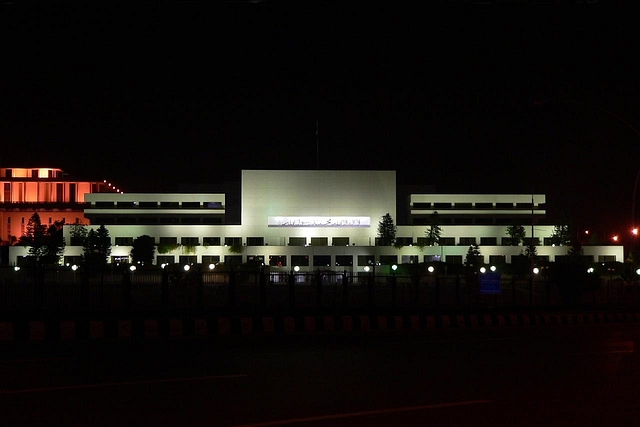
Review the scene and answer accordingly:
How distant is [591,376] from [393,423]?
545cm

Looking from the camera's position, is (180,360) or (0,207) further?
(0,207)

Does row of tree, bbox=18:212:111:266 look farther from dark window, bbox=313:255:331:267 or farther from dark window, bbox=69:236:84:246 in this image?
dark window, bbox=313:255:331:267

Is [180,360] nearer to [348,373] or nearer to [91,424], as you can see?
[348,373]

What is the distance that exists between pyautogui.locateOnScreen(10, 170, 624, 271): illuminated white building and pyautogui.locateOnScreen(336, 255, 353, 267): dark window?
0.12 meters

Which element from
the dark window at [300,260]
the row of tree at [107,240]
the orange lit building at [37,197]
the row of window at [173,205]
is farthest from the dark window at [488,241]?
the orange lit building at [37,197]

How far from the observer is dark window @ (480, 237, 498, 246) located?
8956 centimetres

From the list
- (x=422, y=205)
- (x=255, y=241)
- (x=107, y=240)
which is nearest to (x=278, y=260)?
(x=255, y=241)

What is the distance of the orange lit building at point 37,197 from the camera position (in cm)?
10912

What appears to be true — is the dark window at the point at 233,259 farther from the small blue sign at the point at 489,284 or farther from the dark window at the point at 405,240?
the small blue sign at the point at 489,284

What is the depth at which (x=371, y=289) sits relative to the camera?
30.3 meters

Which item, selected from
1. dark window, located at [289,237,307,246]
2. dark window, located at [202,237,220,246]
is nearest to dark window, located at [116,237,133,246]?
dark window, located at [202,237,220,246]

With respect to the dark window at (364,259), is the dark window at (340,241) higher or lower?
higher

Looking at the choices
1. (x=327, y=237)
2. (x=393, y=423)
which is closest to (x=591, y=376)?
(x=393, y=423)

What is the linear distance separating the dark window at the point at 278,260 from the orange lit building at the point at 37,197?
36.9 meters
